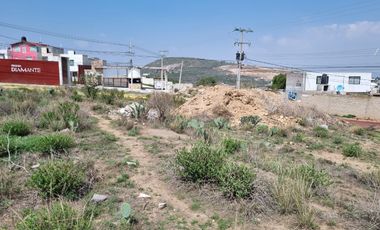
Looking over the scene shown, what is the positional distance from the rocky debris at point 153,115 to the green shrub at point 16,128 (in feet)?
16.5

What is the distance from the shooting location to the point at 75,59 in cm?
8206

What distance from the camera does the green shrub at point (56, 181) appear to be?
15.9ft

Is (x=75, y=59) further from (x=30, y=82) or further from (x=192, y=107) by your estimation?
(x=192, y=107)

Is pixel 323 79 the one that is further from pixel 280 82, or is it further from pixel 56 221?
pixel 56 221

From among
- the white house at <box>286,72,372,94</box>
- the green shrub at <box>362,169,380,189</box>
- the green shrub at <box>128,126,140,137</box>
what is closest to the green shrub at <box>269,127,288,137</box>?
the green shrub at <box>128,126,140,137</box>

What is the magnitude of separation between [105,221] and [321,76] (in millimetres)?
67964

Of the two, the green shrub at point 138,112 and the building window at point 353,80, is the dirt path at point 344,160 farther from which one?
the building window at point 353,80

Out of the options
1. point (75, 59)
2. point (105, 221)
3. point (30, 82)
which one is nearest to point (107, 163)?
point (105, 221)

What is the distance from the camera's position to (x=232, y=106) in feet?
63.1

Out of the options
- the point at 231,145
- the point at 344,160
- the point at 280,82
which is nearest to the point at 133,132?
the point at 231,145

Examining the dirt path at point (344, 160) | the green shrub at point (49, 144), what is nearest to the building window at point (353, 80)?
the dirt path at point (344, 160)

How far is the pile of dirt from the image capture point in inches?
714

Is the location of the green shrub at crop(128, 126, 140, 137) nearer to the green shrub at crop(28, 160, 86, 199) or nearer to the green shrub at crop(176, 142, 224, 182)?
the green shrub at crop(176, 142, 224, 182)

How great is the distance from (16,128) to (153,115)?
5669 mm
